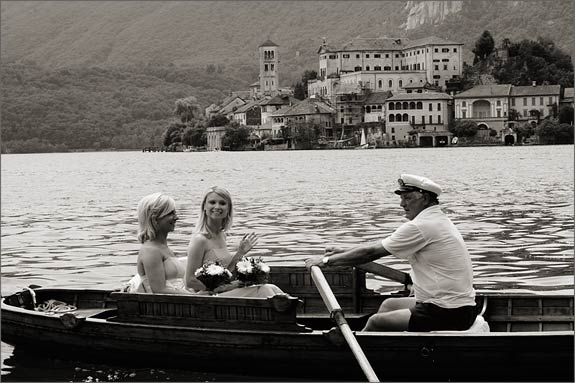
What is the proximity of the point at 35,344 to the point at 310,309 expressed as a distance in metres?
3.01

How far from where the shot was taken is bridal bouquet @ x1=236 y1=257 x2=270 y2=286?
10.1 metres

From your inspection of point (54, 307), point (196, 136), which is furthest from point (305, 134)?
point (54, 307)

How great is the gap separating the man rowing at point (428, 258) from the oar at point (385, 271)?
1.44m

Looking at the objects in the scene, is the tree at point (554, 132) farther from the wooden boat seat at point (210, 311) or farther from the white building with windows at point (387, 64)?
the wooden boat seat at point (210, 311)

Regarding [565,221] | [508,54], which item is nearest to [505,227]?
[565,221]

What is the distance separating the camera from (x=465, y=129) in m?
164

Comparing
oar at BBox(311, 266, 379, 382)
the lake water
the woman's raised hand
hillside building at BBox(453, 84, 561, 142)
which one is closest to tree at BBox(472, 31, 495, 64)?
hillside building at BBox(453, 84, 561, 142)

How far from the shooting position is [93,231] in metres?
27.9

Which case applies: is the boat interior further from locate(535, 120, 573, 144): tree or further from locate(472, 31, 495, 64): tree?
locate(472, 31, 495, 64): tree

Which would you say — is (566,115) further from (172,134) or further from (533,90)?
(172,134)

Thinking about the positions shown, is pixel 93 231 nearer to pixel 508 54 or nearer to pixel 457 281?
pixel 457 281

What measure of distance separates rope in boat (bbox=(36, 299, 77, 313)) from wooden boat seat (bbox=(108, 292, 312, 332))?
1.66 metres

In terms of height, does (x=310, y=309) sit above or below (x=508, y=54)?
below

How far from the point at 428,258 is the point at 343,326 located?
0.95 meters
